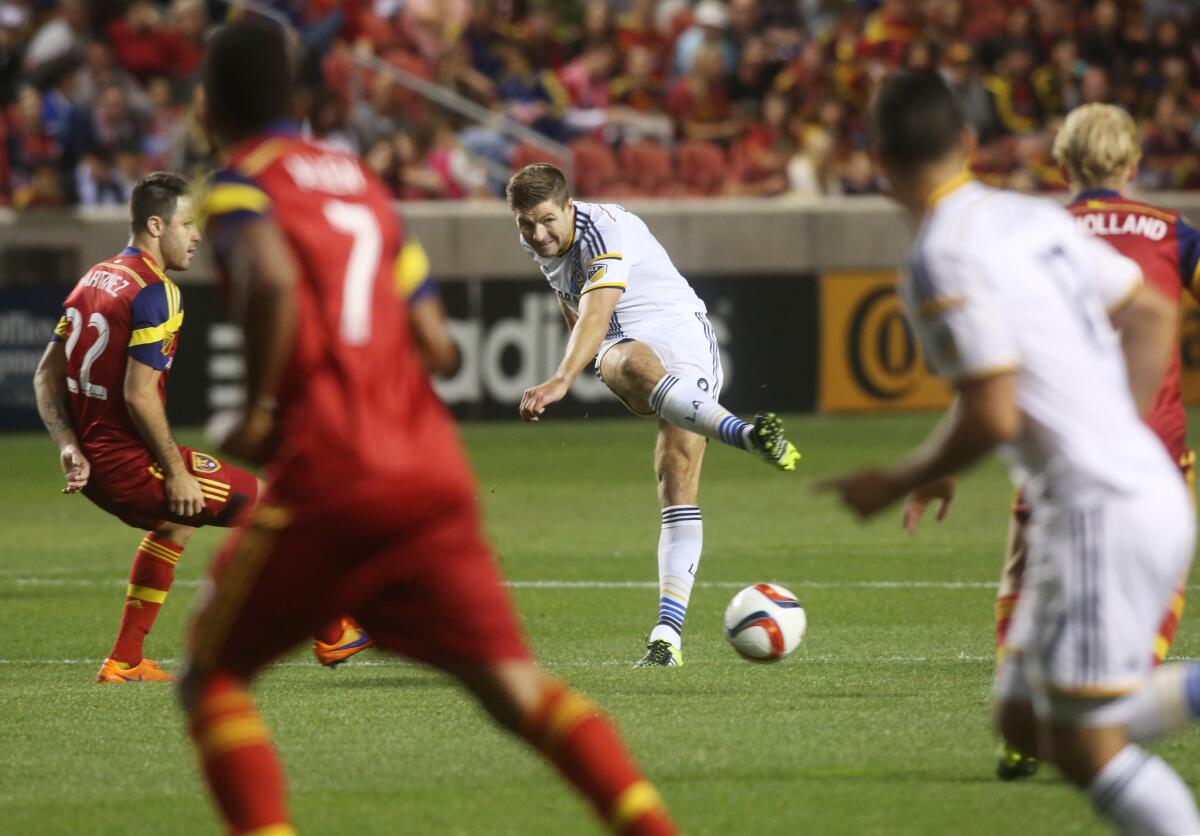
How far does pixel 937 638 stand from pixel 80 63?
593 inches

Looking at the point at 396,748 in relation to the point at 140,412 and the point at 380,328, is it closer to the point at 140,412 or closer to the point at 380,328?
the point at 140,412

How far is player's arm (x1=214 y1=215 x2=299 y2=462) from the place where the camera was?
3.81 meters

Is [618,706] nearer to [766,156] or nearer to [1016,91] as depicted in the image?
[766,156]

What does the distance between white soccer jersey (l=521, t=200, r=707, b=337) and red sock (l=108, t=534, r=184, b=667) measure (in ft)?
6.73

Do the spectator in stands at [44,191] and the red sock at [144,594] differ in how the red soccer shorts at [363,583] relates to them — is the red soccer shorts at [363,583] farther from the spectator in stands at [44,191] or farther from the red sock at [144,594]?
the spectator in stands at [44,191]

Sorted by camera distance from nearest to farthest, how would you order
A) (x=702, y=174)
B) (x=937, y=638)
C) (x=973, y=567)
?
(x=937, y=638) → (x=973, y=567) → (x=702, y=174)

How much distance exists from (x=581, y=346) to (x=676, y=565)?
3.37 feet

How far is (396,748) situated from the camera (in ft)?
20.5

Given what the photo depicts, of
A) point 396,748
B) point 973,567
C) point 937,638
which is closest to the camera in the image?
point 396,748

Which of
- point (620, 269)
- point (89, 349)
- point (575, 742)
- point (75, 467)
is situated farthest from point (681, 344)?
point (575, 742)

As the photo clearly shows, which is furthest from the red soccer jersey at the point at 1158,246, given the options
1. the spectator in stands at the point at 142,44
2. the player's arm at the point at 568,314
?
the spectator in stands at the point at 142,44

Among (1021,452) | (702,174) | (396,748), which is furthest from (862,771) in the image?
(702,174)

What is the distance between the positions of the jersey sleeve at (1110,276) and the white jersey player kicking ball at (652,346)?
11.9ft

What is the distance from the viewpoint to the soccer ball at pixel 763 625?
7227mm
